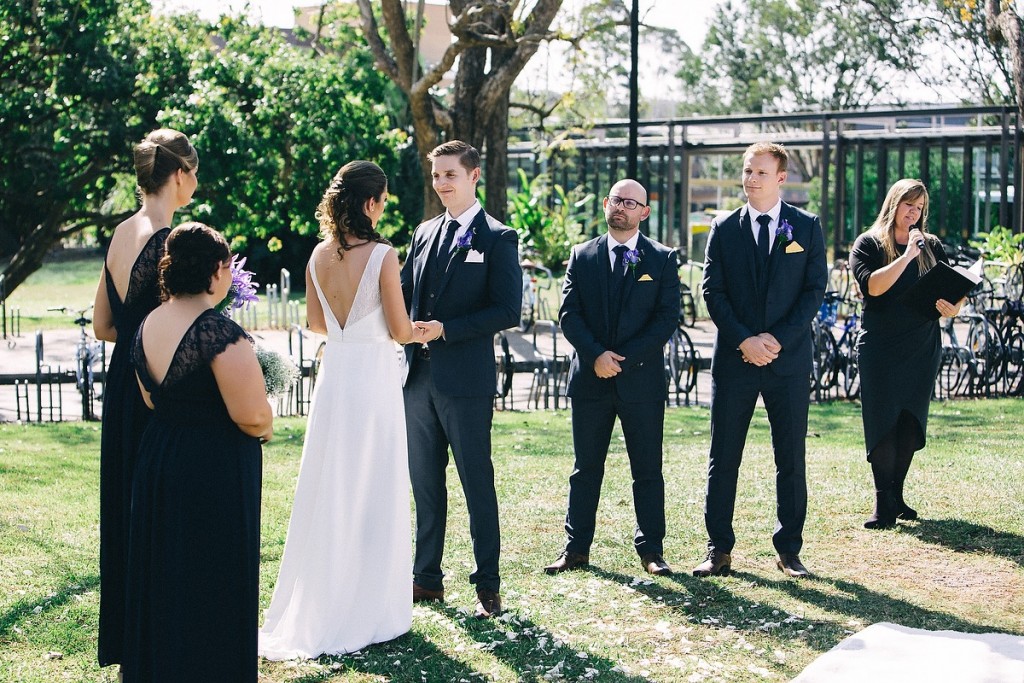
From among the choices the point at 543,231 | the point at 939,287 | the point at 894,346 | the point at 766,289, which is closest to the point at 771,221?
the point at 766,289

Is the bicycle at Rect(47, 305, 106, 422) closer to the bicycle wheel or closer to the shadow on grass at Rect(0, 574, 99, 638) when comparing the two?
the shadow on grass at Rect(0, 574, 99, 638)

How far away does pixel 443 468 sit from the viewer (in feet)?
20.4

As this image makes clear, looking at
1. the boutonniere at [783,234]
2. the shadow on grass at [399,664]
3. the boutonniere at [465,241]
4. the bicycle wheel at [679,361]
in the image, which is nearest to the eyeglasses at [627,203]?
the boutonniere at [783,234]

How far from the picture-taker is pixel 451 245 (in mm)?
6008

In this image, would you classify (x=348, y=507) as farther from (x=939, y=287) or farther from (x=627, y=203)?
(x=939, y=287)

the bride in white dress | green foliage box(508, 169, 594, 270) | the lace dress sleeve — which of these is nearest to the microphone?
the bride in white dress

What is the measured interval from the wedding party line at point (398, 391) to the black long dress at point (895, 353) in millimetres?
15

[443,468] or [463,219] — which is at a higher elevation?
[463,219]

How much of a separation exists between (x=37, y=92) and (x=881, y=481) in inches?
770

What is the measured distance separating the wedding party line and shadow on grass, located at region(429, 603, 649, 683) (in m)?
0.14

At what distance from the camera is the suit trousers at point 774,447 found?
6.67m

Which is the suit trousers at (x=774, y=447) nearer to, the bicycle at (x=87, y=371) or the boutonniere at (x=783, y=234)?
the boutonniere at (x=783, y=234)

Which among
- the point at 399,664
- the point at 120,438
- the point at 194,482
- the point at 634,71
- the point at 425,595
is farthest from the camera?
the point at 634,71

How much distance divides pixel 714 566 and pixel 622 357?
1262 mm
